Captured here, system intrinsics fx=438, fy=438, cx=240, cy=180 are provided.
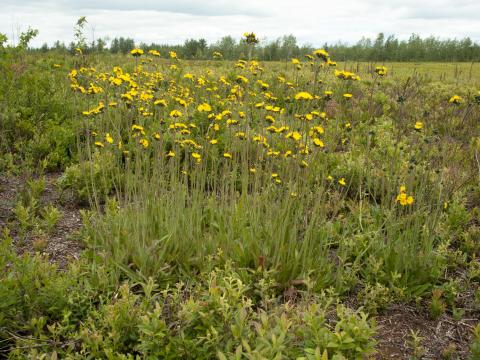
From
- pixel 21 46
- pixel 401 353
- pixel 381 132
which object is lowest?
pixel 401 353

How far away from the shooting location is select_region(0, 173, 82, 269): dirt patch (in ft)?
11.4

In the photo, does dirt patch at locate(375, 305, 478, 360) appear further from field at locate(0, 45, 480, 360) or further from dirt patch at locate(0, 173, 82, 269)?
dirt patch at locate(0, 173, 82, 269)

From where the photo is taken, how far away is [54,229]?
150 inches

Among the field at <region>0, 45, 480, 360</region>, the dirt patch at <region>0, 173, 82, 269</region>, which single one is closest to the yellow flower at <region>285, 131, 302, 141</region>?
the field at <region>0, 45, 480, 360</region>

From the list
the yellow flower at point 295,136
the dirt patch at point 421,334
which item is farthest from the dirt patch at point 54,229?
the dirt patch at point 421,334

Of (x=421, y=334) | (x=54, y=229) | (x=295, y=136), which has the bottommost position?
(x=421, y=334)

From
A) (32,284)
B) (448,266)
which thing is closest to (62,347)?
(32,284)

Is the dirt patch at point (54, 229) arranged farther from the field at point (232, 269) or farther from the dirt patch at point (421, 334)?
the dirt patch at point (421, 334)

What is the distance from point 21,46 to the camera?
172 inches

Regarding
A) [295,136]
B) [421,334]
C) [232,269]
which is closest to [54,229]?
[232,269]

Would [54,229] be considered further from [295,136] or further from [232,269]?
[295,136]

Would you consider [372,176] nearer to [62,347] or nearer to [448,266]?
[448,266]

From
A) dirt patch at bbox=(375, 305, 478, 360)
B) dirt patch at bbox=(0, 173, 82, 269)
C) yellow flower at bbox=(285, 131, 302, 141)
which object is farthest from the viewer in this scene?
dirt patch at bbox=(0, 173, 82, 269)

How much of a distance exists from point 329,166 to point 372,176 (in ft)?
1.90
